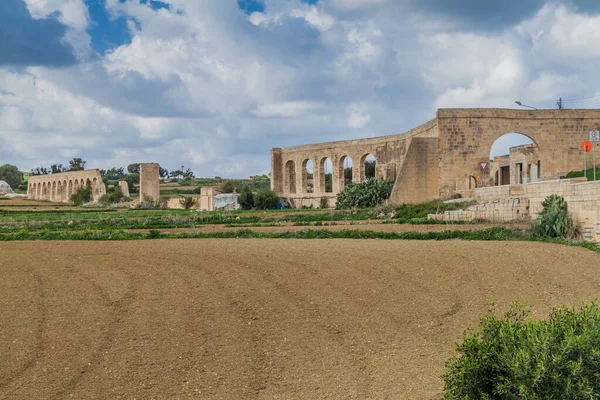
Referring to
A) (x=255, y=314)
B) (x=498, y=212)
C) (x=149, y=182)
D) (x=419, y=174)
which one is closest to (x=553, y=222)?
(x=498, y=212)

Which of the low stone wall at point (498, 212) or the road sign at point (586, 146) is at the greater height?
the road sign at point (586, 146)

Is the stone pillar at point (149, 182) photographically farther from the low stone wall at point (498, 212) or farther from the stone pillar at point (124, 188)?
the low stone wall at point (498, 212)

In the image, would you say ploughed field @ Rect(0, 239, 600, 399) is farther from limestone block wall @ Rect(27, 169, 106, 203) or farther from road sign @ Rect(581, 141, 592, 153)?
limestone block wall @ Rect(27, 169, 106, 203)

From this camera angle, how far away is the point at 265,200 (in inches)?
1486

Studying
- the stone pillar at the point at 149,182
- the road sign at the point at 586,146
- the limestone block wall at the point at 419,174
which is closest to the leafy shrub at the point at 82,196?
the stone pillar at the point at 149,182

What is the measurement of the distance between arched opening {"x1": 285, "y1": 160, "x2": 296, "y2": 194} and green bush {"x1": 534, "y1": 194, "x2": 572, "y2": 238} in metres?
26.4

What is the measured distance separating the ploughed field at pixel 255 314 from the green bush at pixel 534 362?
53.3 inches

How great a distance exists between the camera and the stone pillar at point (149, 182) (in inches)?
1885

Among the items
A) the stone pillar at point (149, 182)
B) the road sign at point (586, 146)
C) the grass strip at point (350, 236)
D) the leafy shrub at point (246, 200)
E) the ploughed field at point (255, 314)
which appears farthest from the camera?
the stone pillar at point (149, 182)

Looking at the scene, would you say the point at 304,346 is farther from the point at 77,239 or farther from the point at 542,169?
the point at 542,169

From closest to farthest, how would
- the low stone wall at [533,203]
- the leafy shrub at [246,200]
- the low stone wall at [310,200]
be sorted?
the low stone wall at [533,203], the low stone wall at [310,200], the leafy shrub at [246,200]

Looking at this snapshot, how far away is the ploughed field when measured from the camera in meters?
6.30

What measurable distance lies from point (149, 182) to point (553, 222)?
123 feet

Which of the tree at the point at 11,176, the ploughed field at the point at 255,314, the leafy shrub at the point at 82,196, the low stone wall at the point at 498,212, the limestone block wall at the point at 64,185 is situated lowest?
the ploughed field at the point at 255,314
